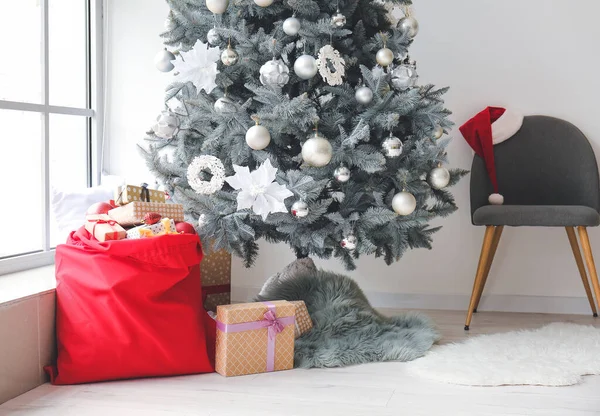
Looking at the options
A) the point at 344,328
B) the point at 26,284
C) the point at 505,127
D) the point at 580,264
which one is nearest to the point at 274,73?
the point at 344,328

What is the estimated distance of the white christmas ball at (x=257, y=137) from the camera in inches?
87.7

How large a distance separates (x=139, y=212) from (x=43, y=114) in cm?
78

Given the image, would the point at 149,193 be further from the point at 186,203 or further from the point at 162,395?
the point at 162,395

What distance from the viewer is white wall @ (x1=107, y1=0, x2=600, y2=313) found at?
318cm

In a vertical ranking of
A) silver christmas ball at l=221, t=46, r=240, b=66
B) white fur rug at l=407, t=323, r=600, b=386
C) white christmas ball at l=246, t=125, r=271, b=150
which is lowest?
white fur rug at l=407, t=323, r=600, b=386

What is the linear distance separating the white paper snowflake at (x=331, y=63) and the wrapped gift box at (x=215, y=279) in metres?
0.79

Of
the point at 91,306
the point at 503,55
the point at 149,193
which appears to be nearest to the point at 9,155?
the point at 149,193

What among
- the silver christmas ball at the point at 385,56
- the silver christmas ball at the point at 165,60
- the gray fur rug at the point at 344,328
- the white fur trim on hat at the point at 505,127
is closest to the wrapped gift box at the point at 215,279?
the gray fur rug at the point at 344,328

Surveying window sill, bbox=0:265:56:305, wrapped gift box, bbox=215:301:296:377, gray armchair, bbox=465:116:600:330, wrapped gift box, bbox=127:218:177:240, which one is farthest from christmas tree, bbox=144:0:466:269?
gray armchair, bbox=465:116:600:330

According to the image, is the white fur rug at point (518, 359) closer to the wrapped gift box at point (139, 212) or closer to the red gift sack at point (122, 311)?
the red gift sack at point (122, 311)

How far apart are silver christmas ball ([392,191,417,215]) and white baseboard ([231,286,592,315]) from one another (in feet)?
3.57

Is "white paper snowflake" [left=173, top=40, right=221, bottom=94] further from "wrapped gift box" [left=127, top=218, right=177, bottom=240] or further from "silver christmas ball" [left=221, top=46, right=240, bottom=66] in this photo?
"wrapped gift box" [left=127, top=218, right=177, bottom=240]

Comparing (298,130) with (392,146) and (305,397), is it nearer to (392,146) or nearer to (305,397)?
(392,146)

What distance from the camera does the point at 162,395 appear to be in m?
1.96
